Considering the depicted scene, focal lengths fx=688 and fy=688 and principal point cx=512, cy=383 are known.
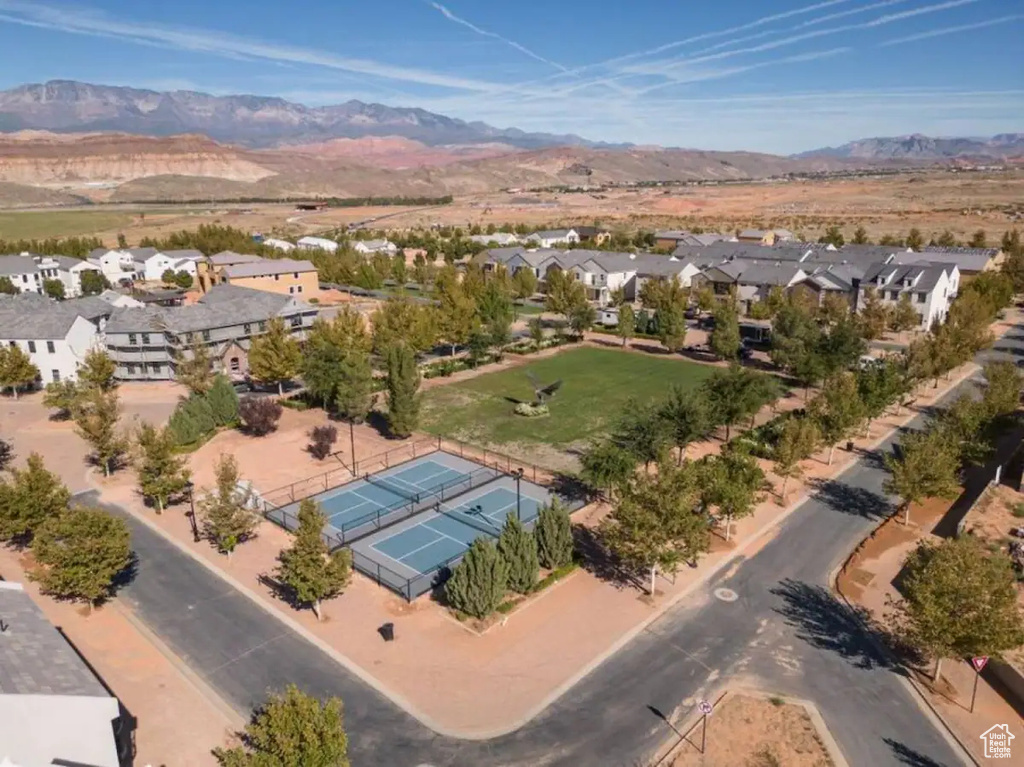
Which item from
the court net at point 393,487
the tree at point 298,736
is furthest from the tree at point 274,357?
the tree at point 298,736

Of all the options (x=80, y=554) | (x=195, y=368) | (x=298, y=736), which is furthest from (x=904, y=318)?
(x=80, y=554)

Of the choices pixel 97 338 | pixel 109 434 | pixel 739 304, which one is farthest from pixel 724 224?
pixel 109 434

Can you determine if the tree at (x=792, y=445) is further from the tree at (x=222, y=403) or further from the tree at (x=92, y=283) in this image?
the tree at (x=92, y=283)

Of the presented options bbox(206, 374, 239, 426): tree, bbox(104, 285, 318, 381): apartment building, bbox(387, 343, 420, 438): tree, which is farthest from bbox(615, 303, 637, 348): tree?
bbox(206, 374, 239, 426): tree

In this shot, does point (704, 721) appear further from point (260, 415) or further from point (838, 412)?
point (260, 415)

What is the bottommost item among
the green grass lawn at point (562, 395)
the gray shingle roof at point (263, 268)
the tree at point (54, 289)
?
the green grass lawn at point (562, 395)

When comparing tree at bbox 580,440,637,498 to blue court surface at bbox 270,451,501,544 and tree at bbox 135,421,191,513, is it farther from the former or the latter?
tree at bbox 135,421,191,513

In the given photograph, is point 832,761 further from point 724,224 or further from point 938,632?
point 724,224
